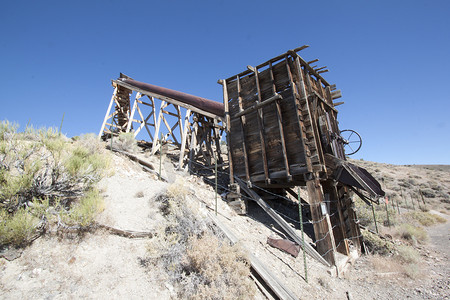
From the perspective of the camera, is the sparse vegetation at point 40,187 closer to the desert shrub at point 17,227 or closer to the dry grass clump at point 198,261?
the desert shrub at point 17,227

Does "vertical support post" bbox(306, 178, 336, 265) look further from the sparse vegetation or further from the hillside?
the sparse vegetation

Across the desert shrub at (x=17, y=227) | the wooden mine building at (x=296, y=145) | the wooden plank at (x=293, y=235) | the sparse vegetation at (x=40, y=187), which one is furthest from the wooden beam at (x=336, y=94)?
the desert shrub at (x=17, y=227)

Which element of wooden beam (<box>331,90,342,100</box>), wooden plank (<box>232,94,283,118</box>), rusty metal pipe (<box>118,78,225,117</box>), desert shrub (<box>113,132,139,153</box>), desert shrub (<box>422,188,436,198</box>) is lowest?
desert shrub (<box>422,188,436,198</box>)

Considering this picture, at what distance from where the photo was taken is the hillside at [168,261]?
11.6ft

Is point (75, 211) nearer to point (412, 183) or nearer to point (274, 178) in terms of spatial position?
point (274, 178)

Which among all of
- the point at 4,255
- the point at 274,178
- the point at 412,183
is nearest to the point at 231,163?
the point at 274,178

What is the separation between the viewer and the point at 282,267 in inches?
206

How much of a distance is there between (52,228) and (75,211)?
1.49ft

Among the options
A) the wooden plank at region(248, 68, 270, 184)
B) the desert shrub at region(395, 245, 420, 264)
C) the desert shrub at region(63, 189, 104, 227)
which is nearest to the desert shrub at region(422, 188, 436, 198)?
the desert shrub at region(395, 245, 420, 264)

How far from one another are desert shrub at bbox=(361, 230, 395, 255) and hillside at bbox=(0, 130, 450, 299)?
0.44 ft

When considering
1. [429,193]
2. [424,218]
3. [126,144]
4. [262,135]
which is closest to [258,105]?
[262,135]

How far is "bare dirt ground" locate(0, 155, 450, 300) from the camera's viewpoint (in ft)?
11.3

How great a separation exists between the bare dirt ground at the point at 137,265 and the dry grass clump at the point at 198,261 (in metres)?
0.26

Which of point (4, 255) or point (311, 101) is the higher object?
point (311, 101)
